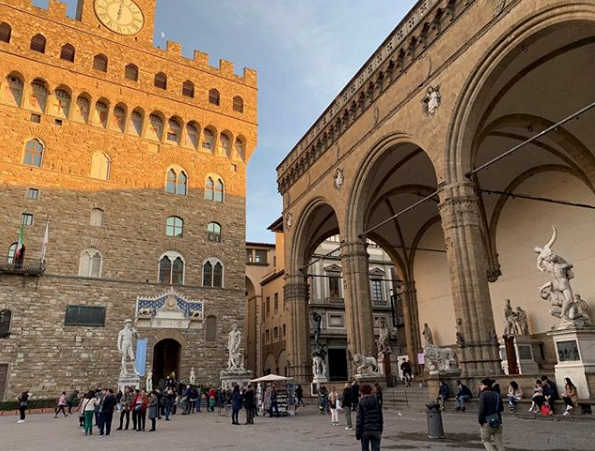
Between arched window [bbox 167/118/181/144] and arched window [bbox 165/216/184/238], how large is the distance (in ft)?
17.1

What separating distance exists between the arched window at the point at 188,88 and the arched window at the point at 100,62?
4.94 metres

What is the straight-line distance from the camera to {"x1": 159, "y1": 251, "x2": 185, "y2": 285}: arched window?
28.0 metres

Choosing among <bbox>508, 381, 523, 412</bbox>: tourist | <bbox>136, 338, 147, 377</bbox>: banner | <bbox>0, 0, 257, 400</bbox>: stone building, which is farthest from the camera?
<bbox>136, 338, 147, 377</bbox>: banner

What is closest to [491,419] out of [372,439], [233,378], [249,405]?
[372,439]

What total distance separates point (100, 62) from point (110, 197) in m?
8.60

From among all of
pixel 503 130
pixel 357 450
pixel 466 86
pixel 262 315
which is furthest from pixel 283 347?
pixel 357 450

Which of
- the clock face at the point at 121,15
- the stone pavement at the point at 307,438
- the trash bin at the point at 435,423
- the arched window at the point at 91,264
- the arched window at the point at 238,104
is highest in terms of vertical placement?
the clock face at the point at 121,15

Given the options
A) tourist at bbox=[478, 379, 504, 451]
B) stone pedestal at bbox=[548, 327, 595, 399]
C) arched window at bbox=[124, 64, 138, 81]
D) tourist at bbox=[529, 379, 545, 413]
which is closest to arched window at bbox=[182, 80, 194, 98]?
arched window at bbox=[124, 64, 138, 81]

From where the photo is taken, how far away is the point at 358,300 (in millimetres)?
18453

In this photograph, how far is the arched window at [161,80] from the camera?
30.8 m

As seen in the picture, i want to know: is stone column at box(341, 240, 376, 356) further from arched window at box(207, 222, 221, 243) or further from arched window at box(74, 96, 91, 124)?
arched window at box(74, 96, 91, 124)

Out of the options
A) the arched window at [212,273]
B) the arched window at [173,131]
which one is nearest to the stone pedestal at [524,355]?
the arched window at [212,273]

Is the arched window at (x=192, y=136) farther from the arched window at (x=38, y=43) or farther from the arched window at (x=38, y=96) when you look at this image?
the arched window at (x=38, y=43)

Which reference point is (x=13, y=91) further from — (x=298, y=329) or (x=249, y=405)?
(x=249, y=405)
